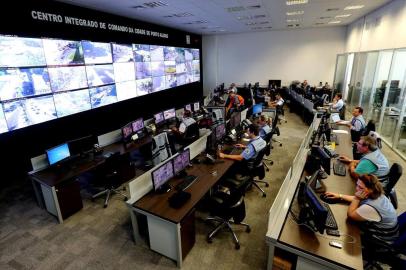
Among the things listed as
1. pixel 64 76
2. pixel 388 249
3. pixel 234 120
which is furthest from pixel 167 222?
pixel 64 76

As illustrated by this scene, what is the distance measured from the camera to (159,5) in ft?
19.4

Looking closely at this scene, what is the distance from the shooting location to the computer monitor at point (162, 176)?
2980 millimetres

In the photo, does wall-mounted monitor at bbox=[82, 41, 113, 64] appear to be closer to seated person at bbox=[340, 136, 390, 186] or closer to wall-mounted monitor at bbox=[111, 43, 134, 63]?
wall-mounted monitor at bbox=[111, 43, 134, 63]

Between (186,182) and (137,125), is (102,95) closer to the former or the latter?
(137,125)

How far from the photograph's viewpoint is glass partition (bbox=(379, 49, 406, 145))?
5912 millimetres

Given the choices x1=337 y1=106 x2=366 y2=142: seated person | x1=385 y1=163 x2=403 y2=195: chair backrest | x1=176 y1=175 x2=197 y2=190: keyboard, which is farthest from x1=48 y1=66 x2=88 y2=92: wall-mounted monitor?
x1=337 y1=106 x2=366 y2=142: seated person

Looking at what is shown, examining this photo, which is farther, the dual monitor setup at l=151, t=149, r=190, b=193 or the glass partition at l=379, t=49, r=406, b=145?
the glass partition at l=379, t=49, r=406, b=145

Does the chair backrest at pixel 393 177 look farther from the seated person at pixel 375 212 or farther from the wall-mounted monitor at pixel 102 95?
the wall-mounted monitor at pixel 102 95

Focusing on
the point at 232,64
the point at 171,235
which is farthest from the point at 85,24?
the point at 232,64

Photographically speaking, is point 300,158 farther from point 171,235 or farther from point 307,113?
point 307,113

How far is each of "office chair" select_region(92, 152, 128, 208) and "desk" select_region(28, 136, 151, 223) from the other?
0.58 ft

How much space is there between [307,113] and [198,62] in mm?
6650

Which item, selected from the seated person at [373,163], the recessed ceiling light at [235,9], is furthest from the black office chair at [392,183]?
the recessed ceiling light at [235,9]

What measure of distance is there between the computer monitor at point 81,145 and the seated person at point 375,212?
13.9 feet
